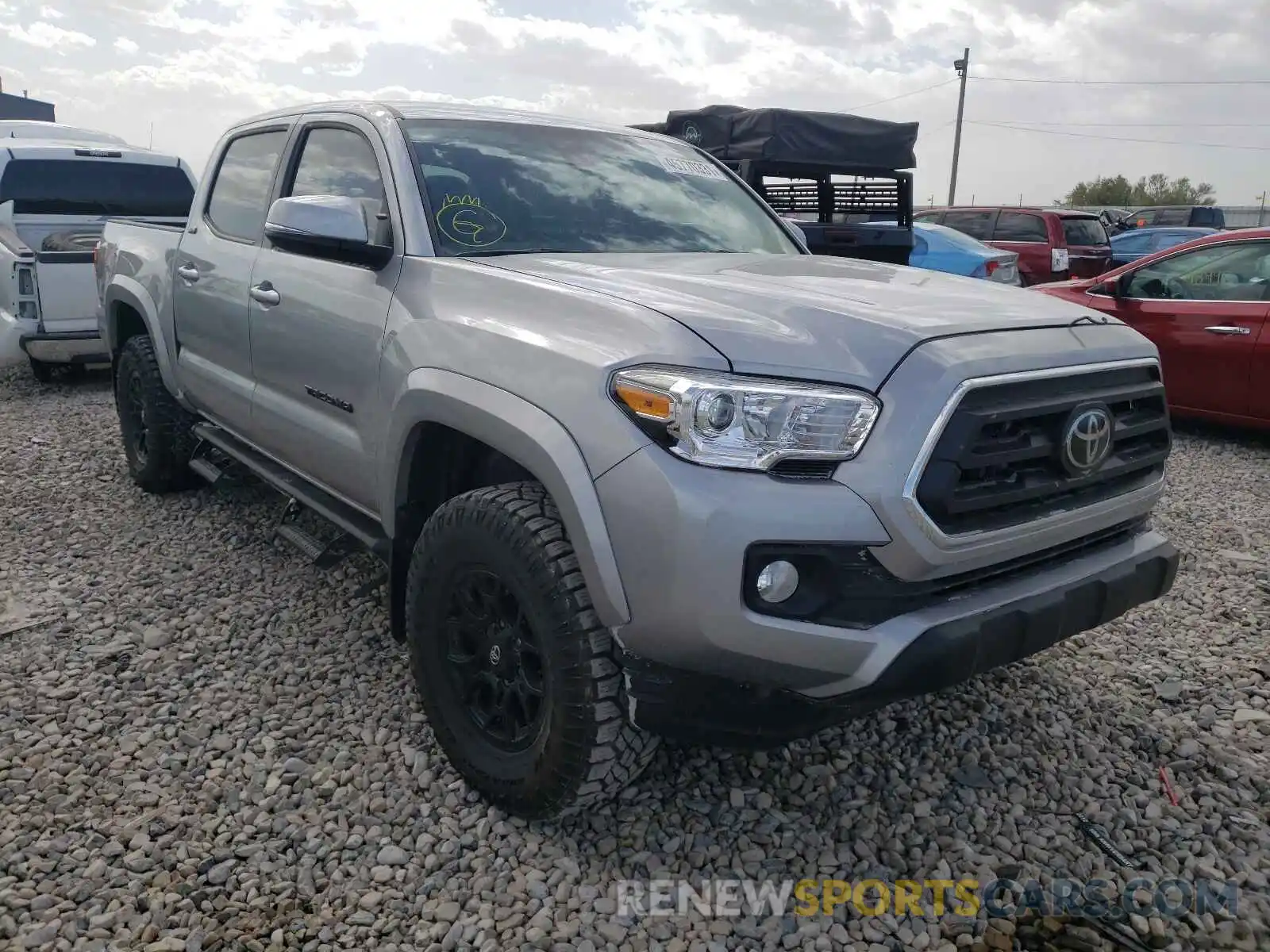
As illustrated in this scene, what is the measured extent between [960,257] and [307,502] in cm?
873

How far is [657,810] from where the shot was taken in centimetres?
267

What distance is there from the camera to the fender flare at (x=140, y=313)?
4.68 metres

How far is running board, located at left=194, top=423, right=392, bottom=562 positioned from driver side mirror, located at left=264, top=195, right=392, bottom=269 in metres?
0.83

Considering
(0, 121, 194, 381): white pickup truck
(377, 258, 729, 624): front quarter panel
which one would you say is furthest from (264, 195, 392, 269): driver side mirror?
(0, 121, 194, 381): white pickup truck

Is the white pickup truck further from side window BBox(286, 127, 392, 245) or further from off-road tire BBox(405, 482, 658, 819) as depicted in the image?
off-road tire BBox(405, 482, 658, 819)

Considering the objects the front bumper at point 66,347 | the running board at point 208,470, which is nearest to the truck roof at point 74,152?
the front bumper at point 66,347

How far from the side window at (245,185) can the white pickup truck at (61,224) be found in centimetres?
274

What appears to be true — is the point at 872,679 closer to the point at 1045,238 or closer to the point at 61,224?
the point at 61,224

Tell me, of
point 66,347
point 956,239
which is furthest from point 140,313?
point 956,239

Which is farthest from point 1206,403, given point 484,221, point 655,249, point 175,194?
point 175,194

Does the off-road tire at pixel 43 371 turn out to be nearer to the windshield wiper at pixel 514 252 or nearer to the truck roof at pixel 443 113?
the truck roof at pixel 443 113

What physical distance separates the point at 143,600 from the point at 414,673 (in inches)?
68.6

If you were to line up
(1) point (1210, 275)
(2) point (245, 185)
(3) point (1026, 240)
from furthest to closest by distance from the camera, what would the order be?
1. (3) point (1026, 240)
2. (1) point (1210, 275)
3. (2) point (245, 185)

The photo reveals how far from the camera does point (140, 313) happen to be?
4.91 m
